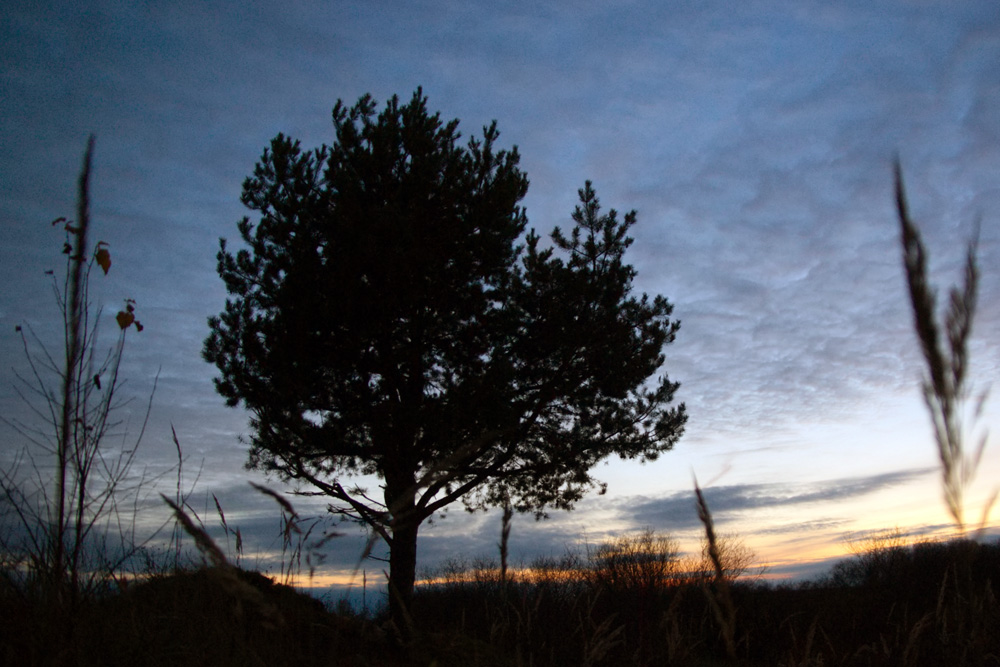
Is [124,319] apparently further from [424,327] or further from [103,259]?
[424,327]

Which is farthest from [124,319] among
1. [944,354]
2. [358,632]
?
[944,354]

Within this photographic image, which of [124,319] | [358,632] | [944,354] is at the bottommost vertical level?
[358,632]

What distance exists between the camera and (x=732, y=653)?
1.41 metres

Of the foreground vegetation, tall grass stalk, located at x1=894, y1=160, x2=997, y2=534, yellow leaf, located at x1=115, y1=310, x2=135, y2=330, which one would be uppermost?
yellow leaf, located at x1=115, y1=310, x2=135, y2=330

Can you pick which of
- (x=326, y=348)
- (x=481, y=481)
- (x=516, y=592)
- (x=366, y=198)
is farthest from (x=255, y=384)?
(x=516, y=592)

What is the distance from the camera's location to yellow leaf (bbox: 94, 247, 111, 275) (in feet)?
8.84

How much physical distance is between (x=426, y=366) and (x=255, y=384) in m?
2.77

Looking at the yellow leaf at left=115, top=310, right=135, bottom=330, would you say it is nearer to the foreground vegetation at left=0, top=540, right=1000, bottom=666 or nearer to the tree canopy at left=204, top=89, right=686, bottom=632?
the foreground vegetation at left=0, top=540, right=1000, bottom=666

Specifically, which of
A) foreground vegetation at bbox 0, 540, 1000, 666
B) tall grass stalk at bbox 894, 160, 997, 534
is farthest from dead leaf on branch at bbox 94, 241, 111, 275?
tall grass stalk at bbox 894, 160, 997, 534

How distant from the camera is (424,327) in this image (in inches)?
413

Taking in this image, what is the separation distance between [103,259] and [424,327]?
777 centimetres

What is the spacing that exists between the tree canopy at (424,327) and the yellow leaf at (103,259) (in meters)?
6.83

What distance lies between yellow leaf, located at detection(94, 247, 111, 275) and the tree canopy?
683cm

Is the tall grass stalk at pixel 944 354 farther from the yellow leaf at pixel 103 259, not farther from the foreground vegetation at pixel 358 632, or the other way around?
the yellow leaf at pixel 103 259
